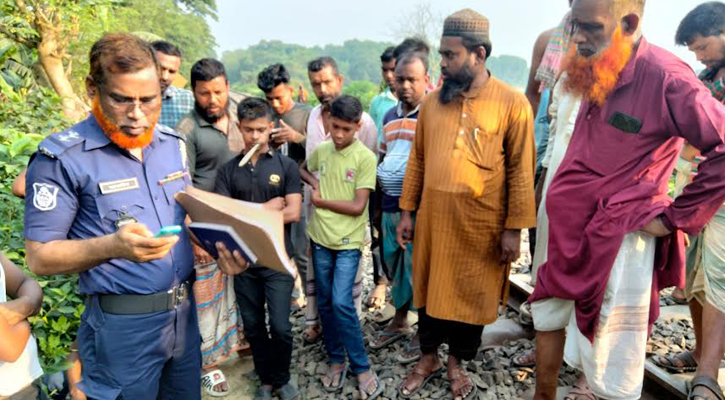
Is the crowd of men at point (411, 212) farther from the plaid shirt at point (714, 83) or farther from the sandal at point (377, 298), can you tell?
the sandal at point (377, 298)

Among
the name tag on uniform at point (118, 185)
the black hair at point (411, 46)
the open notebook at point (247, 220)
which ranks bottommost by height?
the open notebook at point (247, 220)

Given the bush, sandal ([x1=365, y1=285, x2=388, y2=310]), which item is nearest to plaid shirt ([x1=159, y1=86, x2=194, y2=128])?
the bush

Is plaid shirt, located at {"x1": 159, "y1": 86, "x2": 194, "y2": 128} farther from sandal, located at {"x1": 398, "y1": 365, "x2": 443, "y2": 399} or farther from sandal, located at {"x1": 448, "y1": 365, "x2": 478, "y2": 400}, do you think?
sandal, located at {"x1": 448, "y1": 365, "x2": 478, "y2": 400}

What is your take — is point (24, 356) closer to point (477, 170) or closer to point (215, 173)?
point (215, 173)

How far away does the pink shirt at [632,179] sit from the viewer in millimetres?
1833

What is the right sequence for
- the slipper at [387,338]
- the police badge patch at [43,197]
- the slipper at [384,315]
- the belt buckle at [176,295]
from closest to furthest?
the police badge patch at [43,197], the belt buckle at [176,295], the slipper at [387,338], the slipper at [384,315]

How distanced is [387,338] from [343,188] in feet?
4.40

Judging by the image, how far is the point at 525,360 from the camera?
2.99m

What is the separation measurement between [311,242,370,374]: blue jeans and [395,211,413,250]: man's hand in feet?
1.01

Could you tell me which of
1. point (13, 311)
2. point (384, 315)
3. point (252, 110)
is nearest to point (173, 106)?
point (252, 110)

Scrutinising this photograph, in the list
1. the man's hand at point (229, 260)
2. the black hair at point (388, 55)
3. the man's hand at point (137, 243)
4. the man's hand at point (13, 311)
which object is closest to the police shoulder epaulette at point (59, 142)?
the man's hand at point (137, 243)

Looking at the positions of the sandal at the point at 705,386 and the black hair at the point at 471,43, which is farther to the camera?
the black hair at the point at 471,43

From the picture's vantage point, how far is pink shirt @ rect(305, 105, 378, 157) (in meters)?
3.39

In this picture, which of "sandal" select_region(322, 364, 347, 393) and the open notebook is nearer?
the open notebook
